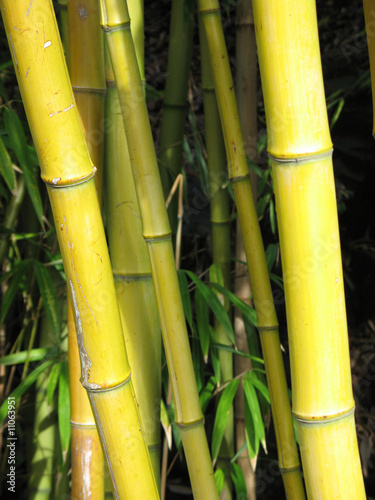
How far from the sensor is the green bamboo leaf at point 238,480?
0.95m

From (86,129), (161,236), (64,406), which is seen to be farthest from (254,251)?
(64,406)

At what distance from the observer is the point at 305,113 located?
38 cm

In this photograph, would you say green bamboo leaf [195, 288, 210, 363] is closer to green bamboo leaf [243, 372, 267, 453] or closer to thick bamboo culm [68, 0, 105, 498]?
green bamboo leaf [243, 372, 267, 453]

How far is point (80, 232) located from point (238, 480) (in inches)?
29.0

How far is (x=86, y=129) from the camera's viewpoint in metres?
0.59

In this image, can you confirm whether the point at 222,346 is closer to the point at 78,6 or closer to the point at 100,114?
the point at 100,114

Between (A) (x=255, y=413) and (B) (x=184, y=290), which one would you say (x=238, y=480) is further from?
(B) (x=184, y=290)

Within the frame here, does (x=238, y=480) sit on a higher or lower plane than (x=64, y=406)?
lower

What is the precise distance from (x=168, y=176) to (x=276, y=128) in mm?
560

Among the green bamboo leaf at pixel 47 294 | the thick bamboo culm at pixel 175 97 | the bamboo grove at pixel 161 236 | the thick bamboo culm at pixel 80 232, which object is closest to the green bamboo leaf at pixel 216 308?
the bamboo grove at pixel 161 236

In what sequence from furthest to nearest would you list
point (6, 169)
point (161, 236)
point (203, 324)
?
point (203, 324)
point (6, 169)
point (161, 236)

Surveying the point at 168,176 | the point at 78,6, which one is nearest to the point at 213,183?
the point at 168,176

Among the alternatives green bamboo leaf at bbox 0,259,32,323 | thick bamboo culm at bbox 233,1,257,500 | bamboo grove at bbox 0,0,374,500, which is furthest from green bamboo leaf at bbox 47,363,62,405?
thick bamboo culm at bbox 233,1,257,500

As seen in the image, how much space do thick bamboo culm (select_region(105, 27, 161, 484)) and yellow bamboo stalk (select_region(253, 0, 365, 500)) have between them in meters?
0.24
